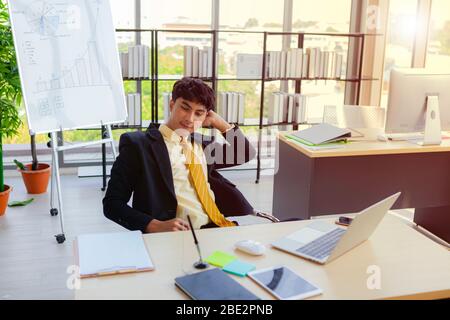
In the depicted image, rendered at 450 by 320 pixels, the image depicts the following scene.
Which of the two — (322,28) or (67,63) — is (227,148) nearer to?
(67,63)

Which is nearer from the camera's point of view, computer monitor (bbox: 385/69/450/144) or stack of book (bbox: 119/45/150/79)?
computer monitor (bbox: 385/69/450/144)

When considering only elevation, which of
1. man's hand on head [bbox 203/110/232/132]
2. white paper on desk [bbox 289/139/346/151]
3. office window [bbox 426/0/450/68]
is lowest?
white paper on desk [bbox 289/139/346/151]

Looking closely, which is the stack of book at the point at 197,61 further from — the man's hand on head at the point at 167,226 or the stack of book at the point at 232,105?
the man's hand on head at the point at 167,226

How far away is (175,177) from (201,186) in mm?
128

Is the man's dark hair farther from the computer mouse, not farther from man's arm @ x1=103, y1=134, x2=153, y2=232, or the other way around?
the computer mouse

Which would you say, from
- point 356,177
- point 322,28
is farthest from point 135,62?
point 356,177

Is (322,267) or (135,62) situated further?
(135,62)

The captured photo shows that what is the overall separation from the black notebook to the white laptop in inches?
12.9

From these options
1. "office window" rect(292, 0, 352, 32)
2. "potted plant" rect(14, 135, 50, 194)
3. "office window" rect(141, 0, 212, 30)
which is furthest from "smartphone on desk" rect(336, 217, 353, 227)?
"office window" rect(292, 0, 352, 32)

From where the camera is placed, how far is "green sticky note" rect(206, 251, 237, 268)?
177cm

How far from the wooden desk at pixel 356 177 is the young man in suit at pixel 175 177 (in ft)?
2.75

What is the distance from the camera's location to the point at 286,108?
5.45 metres

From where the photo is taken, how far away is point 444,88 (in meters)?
3.27
